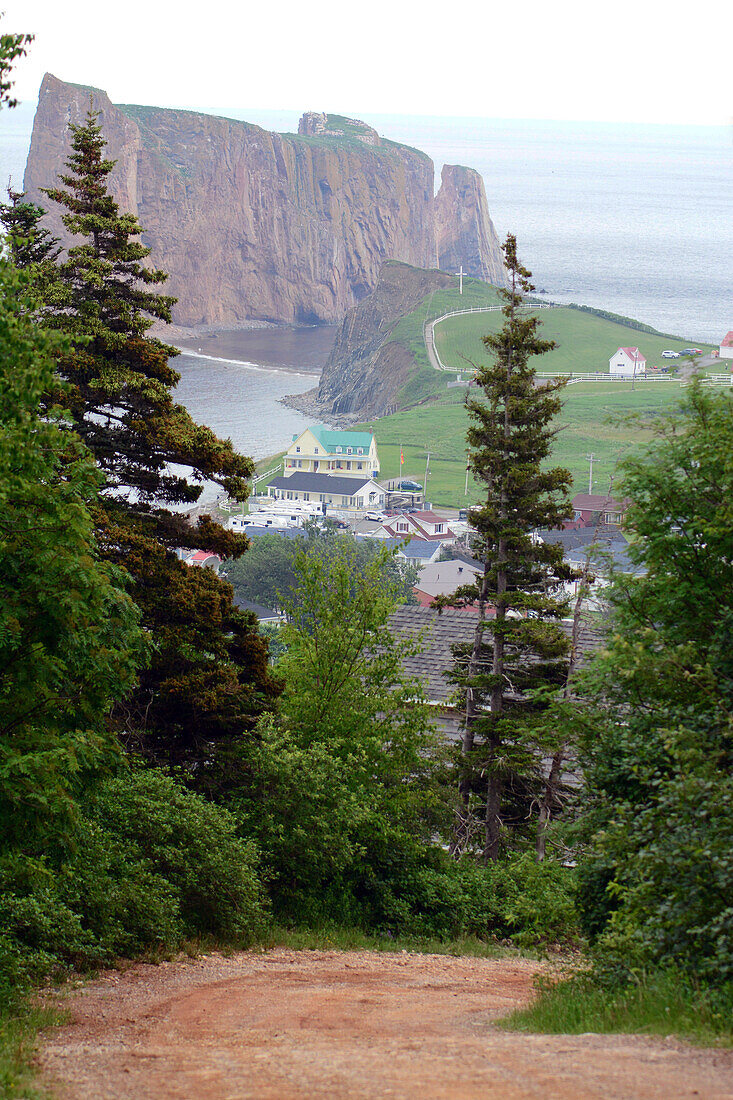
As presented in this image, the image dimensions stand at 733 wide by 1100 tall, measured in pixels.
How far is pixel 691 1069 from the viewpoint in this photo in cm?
771

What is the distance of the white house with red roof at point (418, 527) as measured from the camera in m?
93.8

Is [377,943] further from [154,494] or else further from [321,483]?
[321,483]

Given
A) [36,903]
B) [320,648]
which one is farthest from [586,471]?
[36,903]

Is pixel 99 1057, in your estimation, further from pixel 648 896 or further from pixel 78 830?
pixel 648 896

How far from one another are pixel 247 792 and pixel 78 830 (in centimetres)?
616

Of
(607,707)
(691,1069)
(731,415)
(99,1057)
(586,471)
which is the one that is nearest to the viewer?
(691,1069)

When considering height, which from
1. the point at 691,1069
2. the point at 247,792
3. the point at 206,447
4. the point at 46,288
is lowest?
the point at 247,792

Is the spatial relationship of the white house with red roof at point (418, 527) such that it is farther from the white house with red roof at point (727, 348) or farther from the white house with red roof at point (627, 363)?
the white house with red roof at point (727, 348)

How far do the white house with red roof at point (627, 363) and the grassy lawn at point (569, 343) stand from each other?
165 inches

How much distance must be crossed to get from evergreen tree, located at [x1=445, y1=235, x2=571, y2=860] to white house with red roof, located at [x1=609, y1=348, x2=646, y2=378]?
15122 cm

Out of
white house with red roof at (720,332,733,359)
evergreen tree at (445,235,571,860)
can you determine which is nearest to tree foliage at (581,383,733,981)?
evergreen tree at (445,235,571,860)

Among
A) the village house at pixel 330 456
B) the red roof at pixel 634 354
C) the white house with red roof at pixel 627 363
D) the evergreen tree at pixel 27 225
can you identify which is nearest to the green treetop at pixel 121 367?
the evergreen tree at pixel 27 225

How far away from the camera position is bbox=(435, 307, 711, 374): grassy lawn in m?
178

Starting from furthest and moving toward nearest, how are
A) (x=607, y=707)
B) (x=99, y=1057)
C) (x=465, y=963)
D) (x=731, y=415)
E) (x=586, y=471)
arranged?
(x=586, y=471), (x=465, y=963), (x=607, y=707), (x=731, y=415), (x=99, y=1057)
